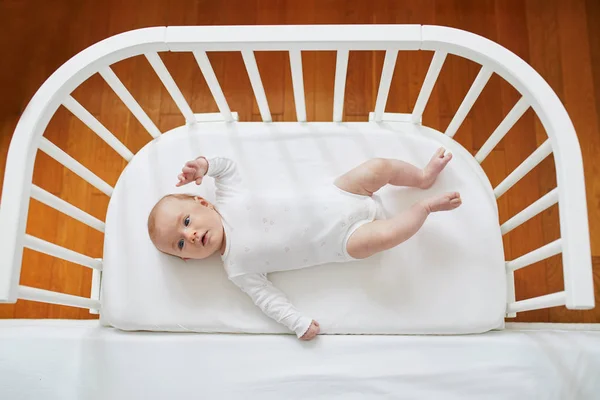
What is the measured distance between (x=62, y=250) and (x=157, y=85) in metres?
0.77

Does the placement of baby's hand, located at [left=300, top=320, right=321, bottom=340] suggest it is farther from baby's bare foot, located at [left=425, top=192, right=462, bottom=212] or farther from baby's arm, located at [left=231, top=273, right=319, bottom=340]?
baby's bare foot, located at [left=425, top=192, right=462, bottom=212]

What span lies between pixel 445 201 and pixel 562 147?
27cm

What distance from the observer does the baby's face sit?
1.10 metres

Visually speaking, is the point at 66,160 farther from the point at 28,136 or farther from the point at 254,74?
the point at 254,74

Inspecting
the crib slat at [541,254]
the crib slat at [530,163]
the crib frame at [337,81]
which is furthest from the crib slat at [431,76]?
the crib slat at [541,254]

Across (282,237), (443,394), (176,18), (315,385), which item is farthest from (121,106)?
(443,394)

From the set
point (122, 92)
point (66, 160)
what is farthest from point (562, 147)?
point (66, 160)

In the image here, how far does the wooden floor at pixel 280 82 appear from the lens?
1595 mm

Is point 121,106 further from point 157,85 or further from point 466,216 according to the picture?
point 466,216

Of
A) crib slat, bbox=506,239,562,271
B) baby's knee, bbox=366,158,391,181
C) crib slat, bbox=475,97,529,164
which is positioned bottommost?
crib slat, bbox=506,239,562,271

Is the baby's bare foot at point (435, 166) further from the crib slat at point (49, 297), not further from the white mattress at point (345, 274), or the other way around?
the crib slat at point (49, 297)

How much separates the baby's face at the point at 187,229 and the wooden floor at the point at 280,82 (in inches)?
22.9

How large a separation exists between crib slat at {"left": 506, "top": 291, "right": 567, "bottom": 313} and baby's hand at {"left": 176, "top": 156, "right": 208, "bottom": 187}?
695 mm

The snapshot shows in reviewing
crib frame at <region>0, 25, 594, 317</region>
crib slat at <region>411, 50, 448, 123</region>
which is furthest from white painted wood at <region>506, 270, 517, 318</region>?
crib slat at <region>411, 50, 448, 123</region>
